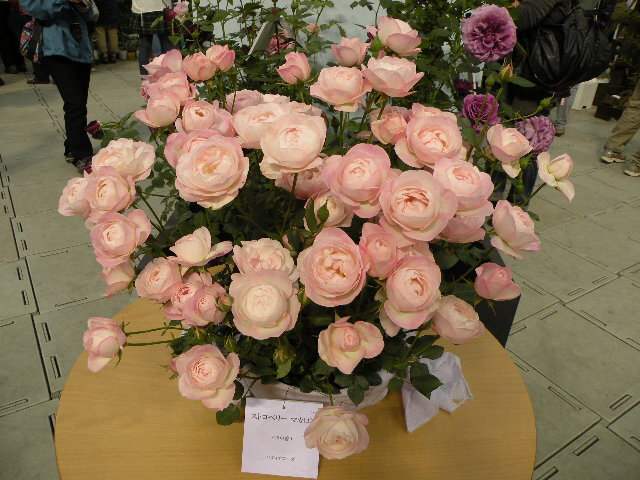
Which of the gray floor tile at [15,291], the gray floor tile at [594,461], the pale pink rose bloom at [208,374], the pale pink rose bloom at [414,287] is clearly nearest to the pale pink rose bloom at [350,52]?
the pale pink rose bloom at [414,287]

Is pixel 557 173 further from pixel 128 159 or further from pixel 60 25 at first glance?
pixel 60 25

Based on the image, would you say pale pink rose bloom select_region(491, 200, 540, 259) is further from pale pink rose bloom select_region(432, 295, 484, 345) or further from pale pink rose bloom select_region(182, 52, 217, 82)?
pale pink rose bloom select_region(182, 52, 217, 82)

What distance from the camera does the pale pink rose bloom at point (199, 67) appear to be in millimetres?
707

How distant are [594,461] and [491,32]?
138cm

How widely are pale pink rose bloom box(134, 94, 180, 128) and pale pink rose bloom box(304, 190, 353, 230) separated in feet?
0.78

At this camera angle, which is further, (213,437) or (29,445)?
(29,445)

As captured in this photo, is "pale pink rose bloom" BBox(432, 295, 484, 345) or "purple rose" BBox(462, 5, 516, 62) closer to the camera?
"pale pink rose bloom" BBox(432, 295, 484, 345)

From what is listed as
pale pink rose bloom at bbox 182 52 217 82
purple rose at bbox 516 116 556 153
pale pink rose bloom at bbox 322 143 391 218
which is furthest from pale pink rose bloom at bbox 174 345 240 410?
purple rose at bbox 516 116 556 153

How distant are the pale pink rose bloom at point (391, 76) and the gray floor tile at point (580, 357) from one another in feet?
5.39

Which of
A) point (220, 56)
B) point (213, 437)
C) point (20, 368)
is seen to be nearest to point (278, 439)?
point (213, 437)

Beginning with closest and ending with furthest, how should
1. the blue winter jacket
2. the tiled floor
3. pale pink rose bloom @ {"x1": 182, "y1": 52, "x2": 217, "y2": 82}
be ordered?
pale pink rose bloom @ {"x1": 182, "y1": 52, "x2": 217, "y2": 82}, the tiled floor, the blue winter jacket

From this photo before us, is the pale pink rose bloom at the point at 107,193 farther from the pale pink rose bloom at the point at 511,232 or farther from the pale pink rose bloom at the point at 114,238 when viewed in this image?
the pale pink rose bloom at the point at 511,232

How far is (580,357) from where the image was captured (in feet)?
6.46

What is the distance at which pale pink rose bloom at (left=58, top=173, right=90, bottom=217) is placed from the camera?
602 millimetres
